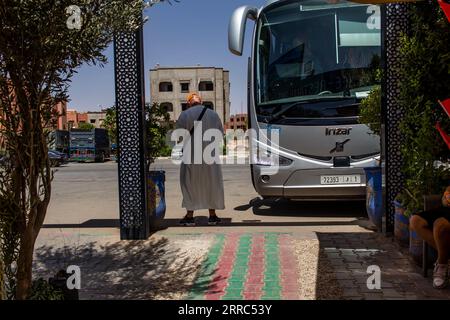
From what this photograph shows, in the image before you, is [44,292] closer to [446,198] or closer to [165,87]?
[446,198]

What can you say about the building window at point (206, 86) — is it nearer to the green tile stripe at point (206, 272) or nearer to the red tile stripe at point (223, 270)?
the red tile stripe at point (223, 270)

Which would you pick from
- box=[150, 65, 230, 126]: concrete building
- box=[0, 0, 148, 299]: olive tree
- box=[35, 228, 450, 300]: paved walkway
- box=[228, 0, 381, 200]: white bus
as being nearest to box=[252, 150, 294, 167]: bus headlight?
box=[228, 0, 381, 200]: white bus

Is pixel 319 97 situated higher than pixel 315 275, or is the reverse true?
pixel 319 97

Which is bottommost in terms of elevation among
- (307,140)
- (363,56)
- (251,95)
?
(307,140)

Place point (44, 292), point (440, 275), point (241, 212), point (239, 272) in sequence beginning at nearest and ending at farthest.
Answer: point (44, 292) → point (440, 275) → point (239, 272) → point (241, 212)

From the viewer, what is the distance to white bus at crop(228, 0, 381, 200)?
25.5 ft

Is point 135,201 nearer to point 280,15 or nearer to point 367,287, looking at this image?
point 367,287

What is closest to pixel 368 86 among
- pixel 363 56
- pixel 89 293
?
pixel 363 56

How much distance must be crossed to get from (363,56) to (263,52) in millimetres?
1641

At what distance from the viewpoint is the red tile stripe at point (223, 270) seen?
431cm

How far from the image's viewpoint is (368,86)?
25.5 feet

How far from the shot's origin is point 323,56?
309 inches

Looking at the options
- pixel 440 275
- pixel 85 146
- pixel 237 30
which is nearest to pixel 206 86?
pixel 85 146

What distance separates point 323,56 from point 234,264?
4104mm
